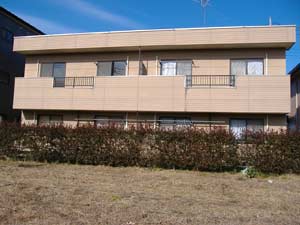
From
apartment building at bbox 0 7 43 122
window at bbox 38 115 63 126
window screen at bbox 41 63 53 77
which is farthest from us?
apartment building at bbox 0 7 43 122

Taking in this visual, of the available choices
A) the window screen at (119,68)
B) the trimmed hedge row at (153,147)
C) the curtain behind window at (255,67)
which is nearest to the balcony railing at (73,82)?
the window screen at (119,68)

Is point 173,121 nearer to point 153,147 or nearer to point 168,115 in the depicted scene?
point 168,115

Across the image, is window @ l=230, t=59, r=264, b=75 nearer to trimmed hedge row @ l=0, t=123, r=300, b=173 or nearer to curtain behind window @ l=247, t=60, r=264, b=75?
curtain behind window @ l=247, t=60, r=264, b=75

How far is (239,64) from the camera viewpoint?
1725 centimetres

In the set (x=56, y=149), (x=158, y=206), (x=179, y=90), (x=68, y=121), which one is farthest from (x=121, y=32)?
(x=158, y=206)

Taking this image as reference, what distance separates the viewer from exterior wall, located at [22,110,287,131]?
16.4 m

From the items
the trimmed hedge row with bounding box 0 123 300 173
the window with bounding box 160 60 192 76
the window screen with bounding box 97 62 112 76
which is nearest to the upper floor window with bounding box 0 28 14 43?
the window screen with bounding box 97 62 112 76

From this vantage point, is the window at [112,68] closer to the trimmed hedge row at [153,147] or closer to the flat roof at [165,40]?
the flat roof at [165,40]

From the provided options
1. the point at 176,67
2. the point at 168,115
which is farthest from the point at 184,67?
the point at 168,115

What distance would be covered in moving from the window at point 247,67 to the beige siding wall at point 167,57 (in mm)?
207

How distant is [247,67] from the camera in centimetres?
1706

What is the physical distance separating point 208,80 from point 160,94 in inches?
104

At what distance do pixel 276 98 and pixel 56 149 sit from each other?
10315 mm

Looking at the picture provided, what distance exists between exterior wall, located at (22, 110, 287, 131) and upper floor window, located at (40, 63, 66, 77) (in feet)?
7.56
